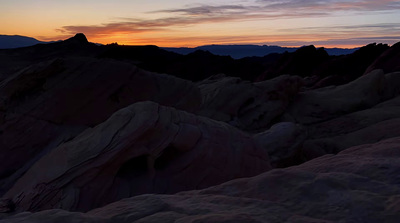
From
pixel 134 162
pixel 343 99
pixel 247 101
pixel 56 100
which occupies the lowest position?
pixel 343 99

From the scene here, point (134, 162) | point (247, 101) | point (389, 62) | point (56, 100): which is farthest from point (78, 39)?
point (134, 162)

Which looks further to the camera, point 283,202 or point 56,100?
point 56,100

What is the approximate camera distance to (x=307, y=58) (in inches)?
1788

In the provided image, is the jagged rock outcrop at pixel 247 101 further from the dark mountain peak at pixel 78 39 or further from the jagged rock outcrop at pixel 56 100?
the dark mountain peak at pixel 78 39

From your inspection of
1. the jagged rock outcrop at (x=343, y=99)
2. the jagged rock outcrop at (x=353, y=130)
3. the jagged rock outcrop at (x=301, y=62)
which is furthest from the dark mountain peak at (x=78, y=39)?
the jagged rock outcrop at (x=353, y=130)

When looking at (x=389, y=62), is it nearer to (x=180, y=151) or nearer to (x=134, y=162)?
(x=180, y=151)

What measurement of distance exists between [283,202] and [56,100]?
8.09 m

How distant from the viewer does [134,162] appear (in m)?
7.01

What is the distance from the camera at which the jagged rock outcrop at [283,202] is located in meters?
3.01

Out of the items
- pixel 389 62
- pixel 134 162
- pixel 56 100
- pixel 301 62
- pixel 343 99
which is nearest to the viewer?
pixel 134 162

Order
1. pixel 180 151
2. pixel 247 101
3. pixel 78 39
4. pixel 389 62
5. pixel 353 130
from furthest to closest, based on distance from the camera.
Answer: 1. pixel 78 39
2. pixel 389 62
3. pixel 247 101
4. pixel 353 130
5. pixel 180 151

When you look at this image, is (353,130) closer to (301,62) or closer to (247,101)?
(247,101)

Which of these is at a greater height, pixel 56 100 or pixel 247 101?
pixel 56 100

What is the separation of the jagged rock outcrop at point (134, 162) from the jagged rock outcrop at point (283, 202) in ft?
9.47
